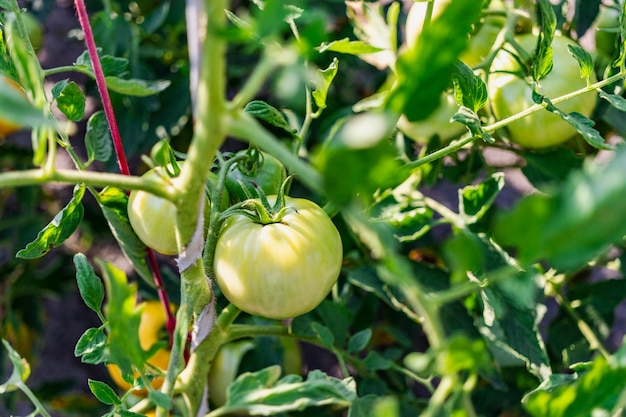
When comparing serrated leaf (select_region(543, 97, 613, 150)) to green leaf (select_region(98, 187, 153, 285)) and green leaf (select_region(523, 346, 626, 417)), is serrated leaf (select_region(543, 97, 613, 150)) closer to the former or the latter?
green leaf (select_region(523, 346, 626, 417))

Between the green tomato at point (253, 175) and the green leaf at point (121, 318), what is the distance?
6.0 inches

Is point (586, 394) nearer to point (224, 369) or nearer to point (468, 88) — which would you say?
point (468, 88)

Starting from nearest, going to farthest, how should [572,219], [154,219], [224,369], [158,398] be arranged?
[572,219], [158,398], [154,219], [224,369]

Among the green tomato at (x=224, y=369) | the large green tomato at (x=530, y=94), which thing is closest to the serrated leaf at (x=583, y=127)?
the large green tomato at (x=530, y=94)

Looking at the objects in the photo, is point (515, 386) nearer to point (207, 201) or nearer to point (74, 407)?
point (207, 201)

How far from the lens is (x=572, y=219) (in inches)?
A: 6.6

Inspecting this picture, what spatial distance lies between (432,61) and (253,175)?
0.24 metres

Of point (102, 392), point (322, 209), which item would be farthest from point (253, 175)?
point (102, 392)

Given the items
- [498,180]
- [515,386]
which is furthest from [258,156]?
[515,386]

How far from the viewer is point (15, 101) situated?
21 centimetres

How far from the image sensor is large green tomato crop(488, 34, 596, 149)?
Answer: 1.69 feet

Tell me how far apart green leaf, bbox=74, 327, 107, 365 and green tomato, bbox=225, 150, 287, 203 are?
113mm

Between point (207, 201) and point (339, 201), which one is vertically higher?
point (339, 201)

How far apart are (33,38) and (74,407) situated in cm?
46
